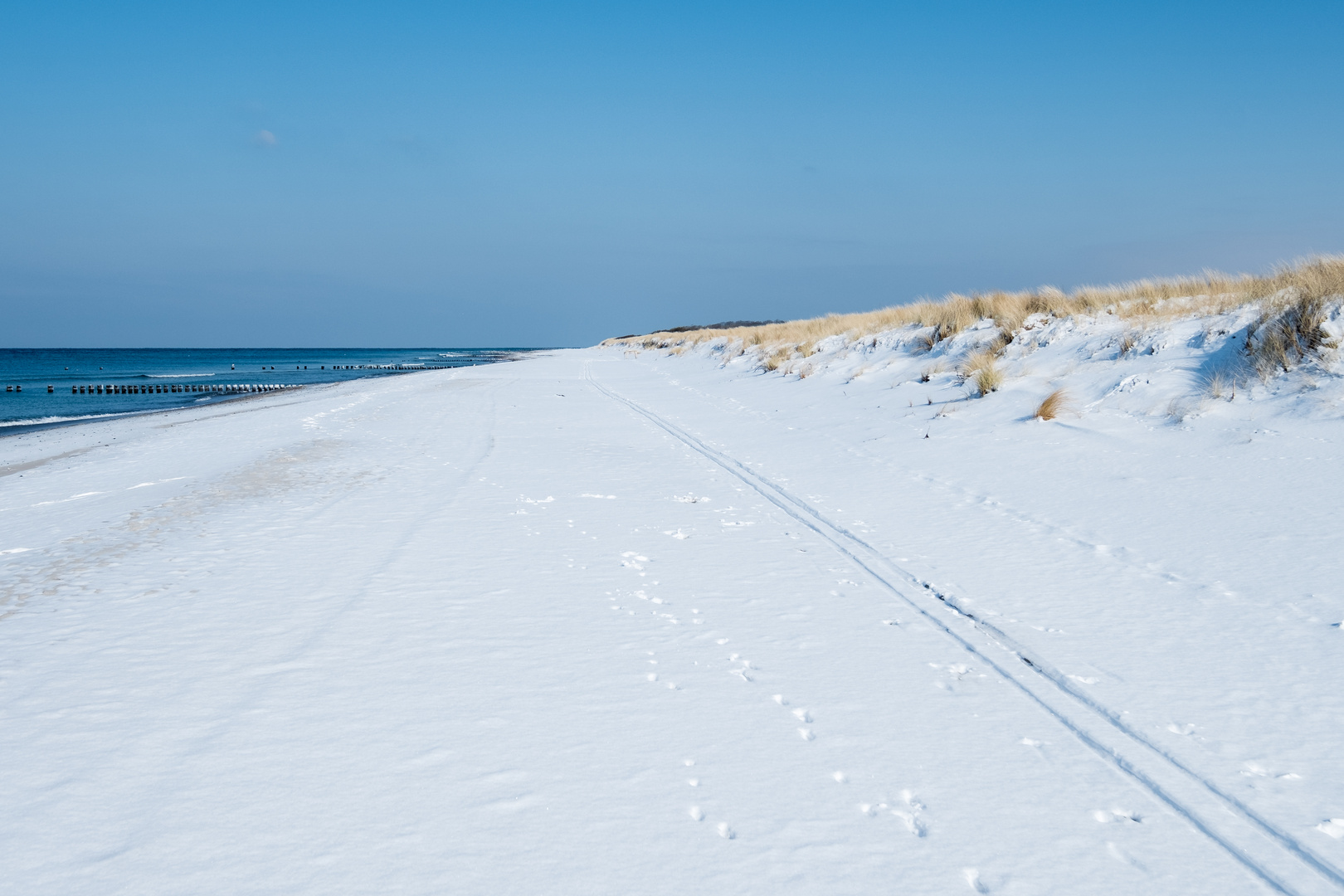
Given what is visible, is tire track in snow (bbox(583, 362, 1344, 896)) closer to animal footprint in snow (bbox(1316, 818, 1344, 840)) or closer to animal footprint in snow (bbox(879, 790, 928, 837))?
animal footprint in snow (bbox(1316, 818, 1344, 840))

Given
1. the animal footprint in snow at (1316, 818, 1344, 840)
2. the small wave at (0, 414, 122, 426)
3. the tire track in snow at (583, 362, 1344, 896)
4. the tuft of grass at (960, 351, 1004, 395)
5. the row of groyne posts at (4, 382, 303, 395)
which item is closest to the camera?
the tire track in snow at (583, 362, 1344, 896)

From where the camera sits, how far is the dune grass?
9273 millimetres

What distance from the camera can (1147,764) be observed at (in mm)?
3006

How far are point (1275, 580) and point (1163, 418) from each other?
4780 millimetres

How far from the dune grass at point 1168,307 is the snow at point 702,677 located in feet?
2.59

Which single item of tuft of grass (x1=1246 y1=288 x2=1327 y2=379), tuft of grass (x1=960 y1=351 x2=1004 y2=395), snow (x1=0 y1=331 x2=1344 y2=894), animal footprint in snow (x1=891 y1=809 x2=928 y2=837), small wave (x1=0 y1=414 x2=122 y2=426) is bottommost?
animal footprint in snow (x1=891 y1=809 x2=928 y2=837)

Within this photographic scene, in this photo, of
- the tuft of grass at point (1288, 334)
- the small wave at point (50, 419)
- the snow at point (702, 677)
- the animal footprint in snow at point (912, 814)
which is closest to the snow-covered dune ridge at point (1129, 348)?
the tuft of grass at point (1288, 334)

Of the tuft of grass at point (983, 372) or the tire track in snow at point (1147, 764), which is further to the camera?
the tuft of grass at point (983, 372)

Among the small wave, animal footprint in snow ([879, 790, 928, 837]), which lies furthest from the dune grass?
the small wave

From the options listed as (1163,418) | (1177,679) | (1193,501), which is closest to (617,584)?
(1177,679)

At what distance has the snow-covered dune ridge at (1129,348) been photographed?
9000mm

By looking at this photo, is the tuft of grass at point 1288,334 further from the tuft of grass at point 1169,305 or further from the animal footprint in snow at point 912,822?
the animal footprint in snow at point 912,822

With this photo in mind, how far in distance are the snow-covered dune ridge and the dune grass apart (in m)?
0.03

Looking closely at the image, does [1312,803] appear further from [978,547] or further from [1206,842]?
[978,547]
